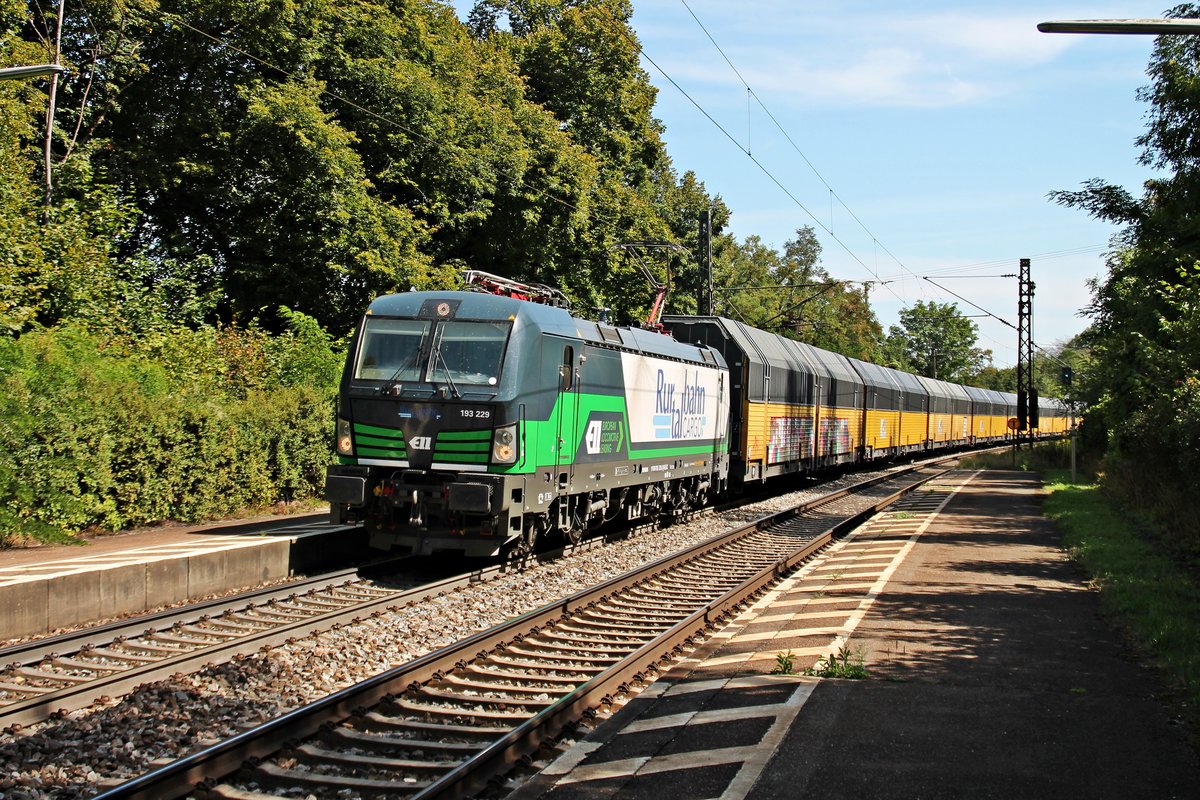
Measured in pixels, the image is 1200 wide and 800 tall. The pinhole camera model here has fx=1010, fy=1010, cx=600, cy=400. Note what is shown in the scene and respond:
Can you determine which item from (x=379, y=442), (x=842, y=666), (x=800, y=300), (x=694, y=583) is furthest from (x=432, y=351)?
(x=800, y=300)

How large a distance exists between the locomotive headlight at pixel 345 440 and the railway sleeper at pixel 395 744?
20.5 ft

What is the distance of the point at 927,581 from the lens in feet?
39.0

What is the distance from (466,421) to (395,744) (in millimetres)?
5867

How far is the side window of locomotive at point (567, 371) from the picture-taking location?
12938mm

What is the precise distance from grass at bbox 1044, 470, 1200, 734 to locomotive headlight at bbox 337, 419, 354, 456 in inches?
337

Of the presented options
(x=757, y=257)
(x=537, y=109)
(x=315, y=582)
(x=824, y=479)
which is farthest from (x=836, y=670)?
(x=757, y=257)

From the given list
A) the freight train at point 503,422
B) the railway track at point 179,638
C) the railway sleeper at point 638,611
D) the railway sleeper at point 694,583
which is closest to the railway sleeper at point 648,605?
the railway sleeper at point 638,611

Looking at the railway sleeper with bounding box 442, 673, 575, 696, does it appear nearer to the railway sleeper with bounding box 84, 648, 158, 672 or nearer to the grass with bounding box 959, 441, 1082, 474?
the railway sleeper with bounding box 84, 648, 158, 672

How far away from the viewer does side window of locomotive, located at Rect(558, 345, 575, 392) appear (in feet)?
42.4

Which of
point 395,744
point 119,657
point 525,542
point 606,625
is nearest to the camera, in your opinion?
point 395,744

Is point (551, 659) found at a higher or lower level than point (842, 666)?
lower

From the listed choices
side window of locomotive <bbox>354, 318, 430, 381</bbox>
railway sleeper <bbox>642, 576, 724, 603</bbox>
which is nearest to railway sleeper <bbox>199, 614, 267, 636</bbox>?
side window of locomotive <bbox>354, 318, 430, 381</bbox>

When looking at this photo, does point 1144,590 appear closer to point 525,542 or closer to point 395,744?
point 525,542

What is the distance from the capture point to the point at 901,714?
6465mm
